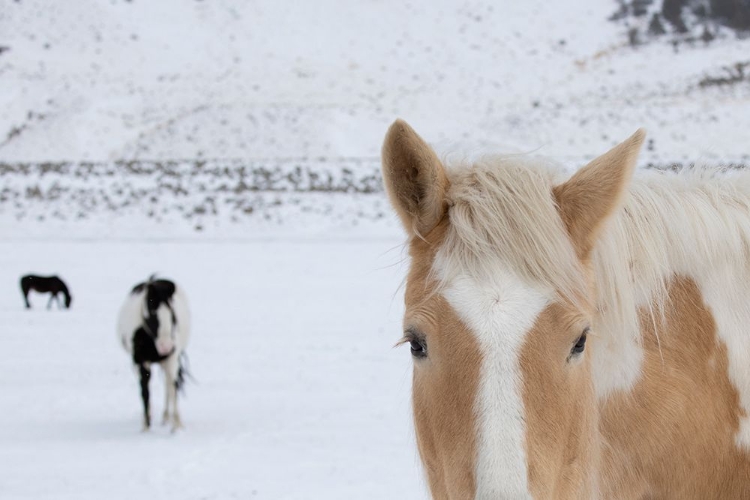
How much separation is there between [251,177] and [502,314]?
72.5 feet

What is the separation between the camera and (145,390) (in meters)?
7.28

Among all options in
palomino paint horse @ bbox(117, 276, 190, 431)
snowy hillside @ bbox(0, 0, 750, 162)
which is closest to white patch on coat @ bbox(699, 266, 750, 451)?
palomino paint horse @ bbox(117, 276, 190, 431)

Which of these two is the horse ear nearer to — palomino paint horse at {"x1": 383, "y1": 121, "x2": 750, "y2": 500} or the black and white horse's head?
palomino paint horse at {"x1": 383, "y1": 121, "x2": 750, "y2": 500}

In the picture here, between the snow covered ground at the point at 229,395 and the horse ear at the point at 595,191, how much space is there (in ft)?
1.68

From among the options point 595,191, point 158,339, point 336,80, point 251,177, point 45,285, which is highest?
point 336,80

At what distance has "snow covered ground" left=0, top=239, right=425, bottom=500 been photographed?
5575 millimetres

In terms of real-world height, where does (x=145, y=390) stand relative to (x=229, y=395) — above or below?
above

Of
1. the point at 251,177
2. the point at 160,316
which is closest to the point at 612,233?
the point at 160,316

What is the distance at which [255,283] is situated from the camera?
13.3 metres

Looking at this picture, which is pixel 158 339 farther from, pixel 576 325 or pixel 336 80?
pixel 336 80

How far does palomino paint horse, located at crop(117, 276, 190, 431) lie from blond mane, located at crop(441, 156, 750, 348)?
5.71 m

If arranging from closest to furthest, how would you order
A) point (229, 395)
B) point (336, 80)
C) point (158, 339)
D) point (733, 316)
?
1. point (733, 316)
2. point (158, 339)
3. point (229, 395)
4. point (336, 80)

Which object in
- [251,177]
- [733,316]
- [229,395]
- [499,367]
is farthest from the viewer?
[251,177]

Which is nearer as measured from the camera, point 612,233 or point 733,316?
point 612,233
